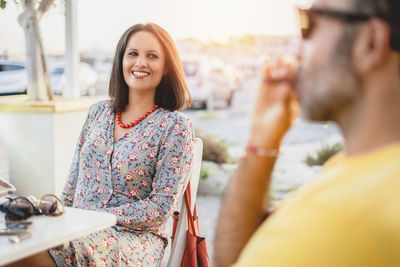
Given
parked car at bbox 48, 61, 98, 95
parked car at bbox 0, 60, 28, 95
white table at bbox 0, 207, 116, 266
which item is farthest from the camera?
parked car at bbox 48, 61, 98, 95

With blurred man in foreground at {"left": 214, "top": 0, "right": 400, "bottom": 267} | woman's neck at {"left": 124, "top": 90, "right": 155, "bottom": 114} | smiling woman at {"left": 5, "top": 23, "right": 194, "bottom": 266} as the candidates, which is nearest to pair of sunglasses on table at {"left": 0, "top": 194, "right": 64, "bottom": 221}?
smiling woman at {"left": 5, "top": 23, "right": 194, "bottom": 266}

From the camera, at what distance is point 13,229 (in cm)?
150

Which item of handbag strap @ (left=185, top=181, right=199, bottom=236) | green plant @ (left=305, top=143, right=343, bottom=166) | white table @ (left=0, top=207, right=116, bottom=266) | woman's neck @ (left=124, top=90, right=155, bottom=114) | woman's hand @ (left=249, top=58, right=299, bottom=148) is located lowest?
green plant @ (left=305, top=143, right=343, bottom=166)

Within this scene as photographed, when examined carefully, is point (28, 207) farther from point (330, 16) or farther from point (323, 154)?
point (323, 154)

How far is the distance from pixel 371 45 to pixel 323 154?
4949 mm

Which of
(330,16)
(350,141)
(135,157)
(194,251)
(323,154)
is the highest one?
(330,16)

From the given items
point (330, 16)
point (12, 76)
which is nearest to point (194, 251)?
point (330, 16)

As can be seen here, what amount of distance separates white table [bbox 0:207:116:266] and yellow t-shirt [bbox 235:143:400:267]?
760mm

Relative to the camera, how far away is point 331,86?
91 cm

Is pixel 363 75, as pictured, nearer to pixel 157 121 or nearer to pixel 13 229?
pixel 13 229

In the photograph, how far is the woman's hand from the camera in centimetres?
112

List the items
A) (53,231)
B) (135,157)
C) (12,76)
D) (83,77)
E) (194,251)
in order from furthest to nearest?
(83,77) < (12,76) < (135,157) < (194,251) < (53,231)

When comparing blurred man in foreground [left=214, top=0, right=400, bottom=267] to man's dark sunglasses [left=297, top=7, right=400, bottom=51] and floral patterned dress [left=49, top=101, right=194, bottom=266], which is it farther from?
floral patterned dress [left=49, top=101, right=194, bottom=266]

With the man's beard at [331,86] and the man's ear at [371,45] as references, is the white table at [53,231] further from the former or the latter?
the man's ear at [371,45]
